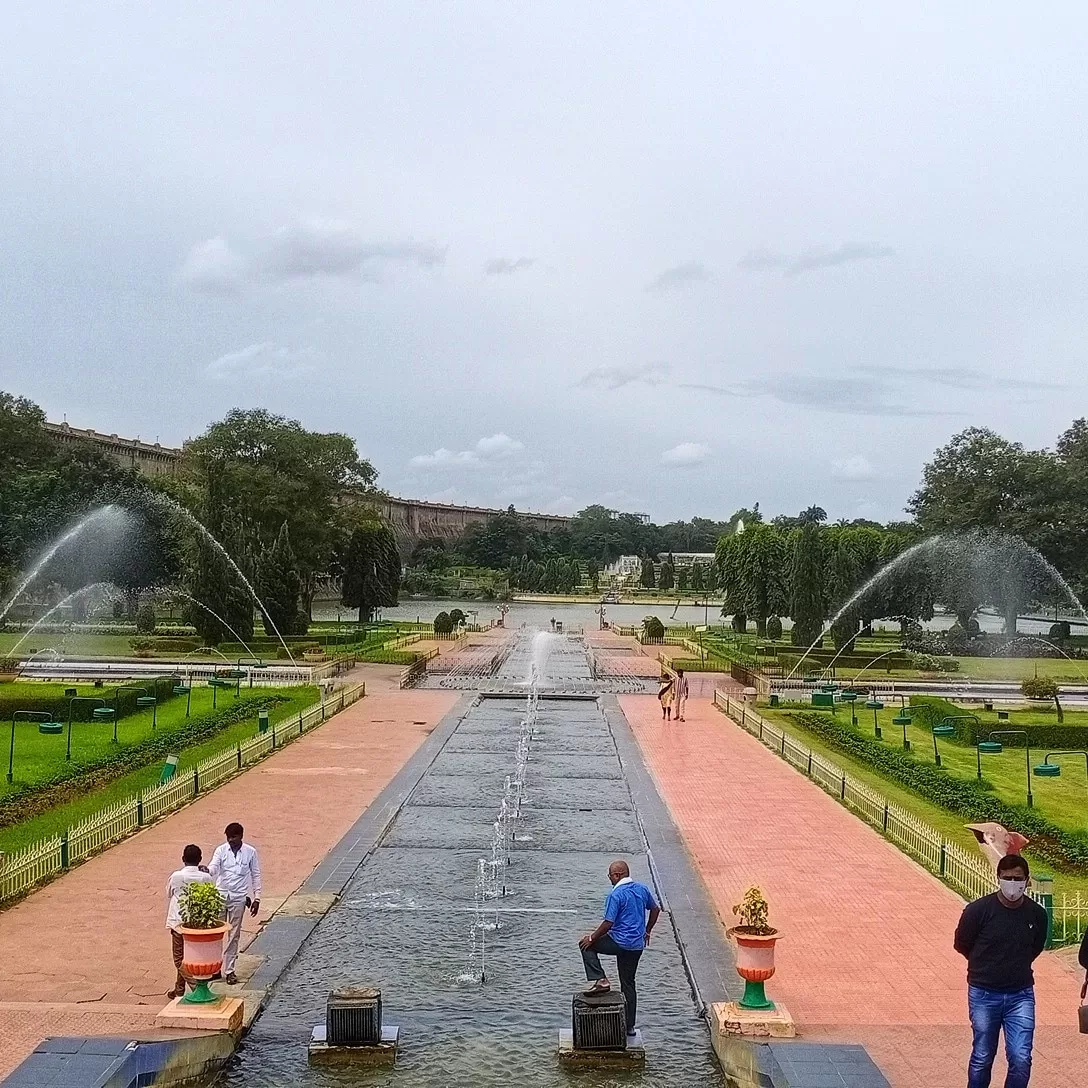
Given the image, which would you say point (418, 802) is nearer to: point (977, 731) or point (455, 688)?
point (977, 731)

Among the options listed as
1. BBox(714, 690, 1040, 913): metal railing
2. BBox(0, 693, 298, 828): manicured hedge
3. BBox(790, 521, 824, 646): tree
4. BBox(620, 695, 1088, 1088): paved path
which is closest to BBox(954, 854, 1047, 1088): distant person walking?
BBox(620, 695, 1088, 1088): paved path

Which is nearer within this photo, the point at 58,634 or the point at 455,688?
the point at 455,688

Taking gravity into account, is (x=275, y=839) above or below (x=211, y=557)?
below

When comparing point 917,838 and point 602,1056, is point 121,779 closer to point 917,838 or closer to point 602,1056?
point 917,838

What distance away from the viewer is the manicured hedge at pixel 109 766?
14.8m

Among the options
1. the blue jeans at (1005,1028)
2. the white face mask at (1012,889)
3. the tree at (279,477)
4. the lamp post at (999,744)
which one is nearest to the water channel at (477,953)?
the blue jeans at (1005,1028)

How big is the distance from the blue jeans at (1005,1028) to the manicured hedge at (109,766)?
38.2 feet

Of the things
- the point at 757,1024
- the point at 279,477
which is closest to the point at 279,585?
the point at 279,477

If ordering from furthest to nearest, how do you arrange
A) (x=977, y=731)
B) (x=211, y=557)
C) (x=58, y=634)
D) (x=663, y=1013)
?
(x=58, y=634) < (x=211, y=557) < (x=977, y=731) < (x=663, y=1013)

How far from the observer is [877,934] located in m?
10.4

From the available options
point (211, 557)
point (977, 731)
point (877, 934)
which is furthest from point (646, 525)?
point (877, 934)

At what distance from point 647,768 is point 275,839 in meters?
7.30

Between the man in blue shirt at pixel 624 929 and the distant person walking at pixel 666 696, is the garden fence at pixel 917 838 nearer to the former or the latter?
the man in blue shirt at pixel 624 929

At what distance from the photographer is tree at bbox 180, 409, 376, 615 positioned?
5297cm
